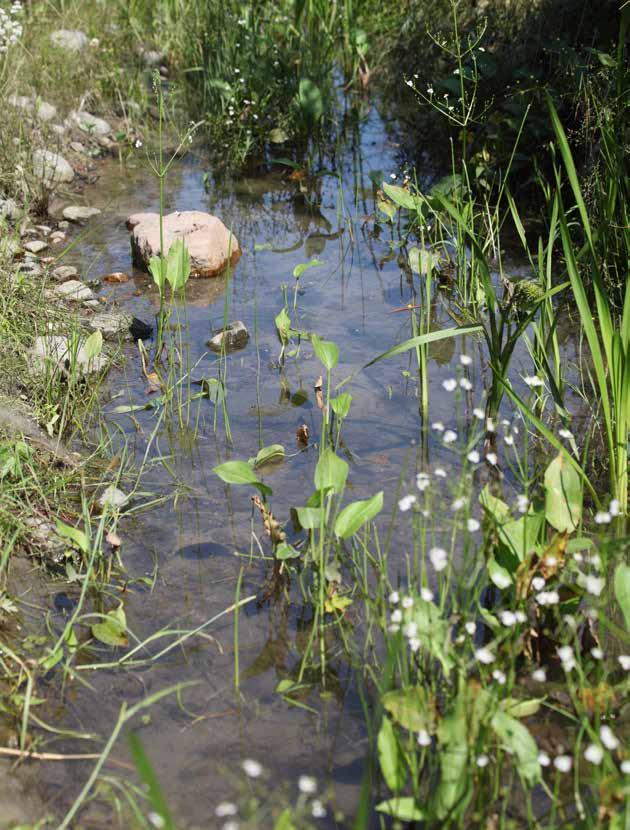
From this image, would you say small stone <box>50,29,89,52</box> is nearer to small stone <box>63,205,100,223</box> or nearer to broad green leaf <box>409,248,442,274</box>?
small stone <box>63,205,100,223</box>

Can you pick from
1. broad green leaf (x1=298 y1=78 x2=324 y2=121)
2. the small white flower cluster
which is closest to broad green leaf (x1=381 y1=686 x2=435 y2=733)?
broad green leaf (x1=298 y1=78 x2=324 y2=121)

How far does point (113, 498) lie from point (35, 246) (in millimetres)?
2335

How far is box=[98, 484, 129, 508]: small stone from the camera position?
274 cm

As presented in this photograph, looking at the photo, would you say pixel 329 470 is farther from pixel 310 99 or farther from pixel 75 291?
pixel 310 99

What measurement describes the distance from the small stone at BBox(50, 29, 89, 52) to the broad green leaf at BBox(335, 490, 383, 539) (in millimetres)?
5393

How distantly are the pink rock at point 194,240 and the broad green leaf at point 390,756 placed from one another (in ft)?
10.0

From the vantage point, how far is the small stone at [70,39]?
663cm

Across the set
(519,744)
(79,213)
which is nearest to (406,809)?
(519,744)

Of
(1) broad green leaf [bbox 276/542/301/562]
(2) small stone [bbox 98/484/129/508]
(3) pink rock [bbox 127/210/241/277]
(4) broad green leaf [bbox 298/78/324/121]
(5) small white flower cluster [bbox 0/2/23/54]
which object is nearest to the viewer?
(1) broad green leaf [bbox 276/542/301/562]

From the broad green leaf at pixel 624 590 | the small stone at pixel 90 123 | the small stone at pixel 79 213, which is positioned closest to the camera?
the broad green leaf at pixel 624 590

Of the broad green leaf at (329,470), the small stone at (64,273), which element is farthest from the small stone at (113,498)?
the small stone at (64,273)

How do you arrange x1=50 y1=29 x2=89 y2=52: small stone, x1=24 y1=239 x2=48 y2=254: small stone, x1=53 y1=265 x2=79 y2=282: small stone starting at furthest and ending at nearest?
x1=50 y1=29 x2=89 y2=52: small stone
x1=24 y1=239 x2=48 y2=254: small stone
x1=53 y1=265 x2=79 y2=282: small stone

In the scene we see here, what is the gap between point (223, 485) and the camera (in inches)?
118

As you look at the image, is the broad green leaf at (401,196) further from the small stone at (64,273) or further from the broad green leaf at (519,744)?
the broad green leaf at (519,744)
